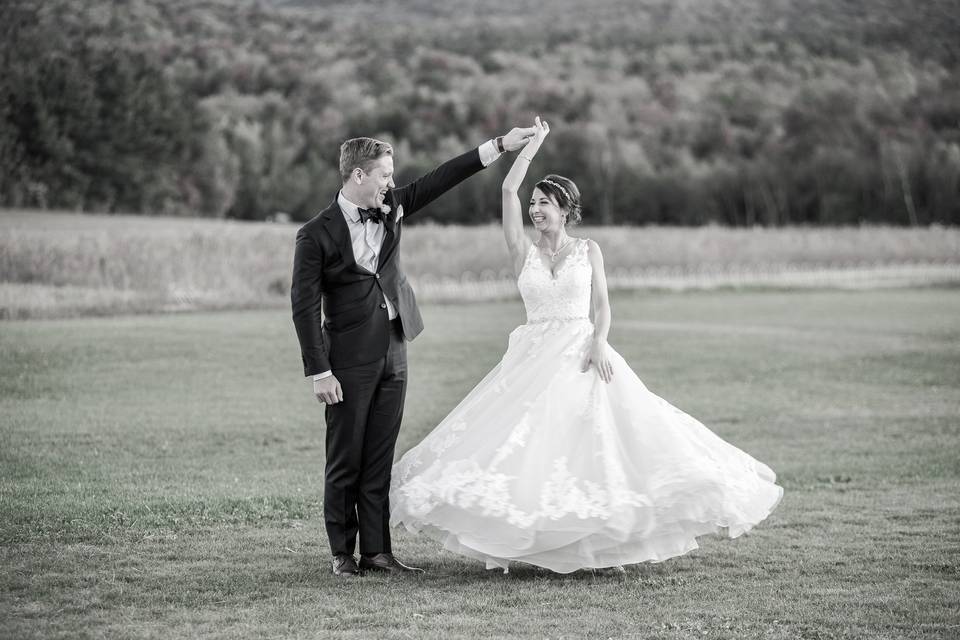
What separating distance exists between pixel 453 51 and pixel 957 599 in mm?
53316

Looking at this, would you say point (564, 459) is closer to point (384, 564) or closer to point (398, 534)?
point (384, 564)

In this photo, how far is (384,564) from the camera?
251 inches

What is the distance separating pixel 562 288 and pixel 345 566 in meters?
2.01

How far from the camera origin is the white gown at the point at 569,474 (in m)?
5.93

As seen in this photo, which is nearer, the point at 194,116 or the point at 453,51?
the point at 194,116

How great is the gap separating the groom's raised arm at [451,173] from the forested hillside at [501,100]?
21.3 m

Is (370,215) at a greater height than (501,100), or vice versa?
(501,100)

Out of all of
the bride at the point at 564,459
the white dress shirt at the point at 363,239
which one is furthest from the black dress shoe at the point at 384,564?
the white dress shirt at the point at 363,239

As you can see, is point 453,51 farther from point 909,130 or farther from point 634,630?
point 634,630

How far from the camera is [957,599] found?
591cm

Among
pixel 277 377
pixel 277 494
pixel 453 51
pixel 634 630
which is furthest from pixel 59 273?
pixel 453 51

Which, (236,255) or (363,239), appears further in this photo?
(236,255)

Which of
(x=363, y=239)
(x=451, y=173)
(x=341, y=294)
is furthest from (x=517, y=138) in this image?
(x=341, y=294)

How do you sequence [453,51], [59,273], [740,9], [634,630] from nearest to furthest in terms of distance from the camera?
1. [634,630]
2. [59,273]
3. [453,51]
4. [740,9]
